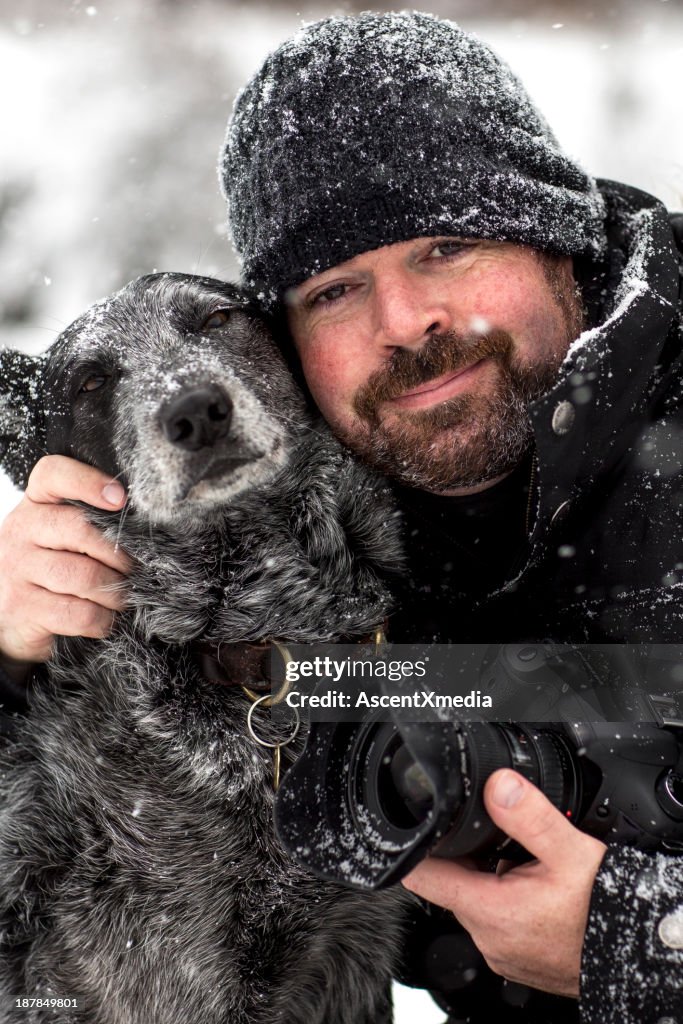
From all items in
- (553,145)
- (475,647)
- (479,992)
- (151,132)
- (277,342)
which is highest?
(151,132)

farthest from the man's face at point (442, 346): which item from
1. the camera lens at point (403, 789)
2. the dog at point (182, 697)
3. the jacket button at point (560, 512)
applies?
the camera lens at point (403, 789)

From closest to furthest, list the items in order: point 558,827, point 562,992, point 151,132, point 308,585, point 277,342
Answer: point 558,827, point 562,992, point 308,585, point 277,342, point 151,132

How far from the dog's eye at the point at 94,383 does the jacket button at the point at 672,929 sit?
2.12 m

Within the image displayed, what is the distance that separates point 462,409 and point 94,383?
1175mm

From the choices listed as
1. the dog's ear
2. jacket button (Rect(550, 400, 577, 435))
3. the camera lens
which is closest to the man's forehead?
jacket button (Rect(550, 400, 577, 435))

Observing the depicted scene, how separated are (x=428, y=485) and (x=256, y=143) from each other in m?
1.16

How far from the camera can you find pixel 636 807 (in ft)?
5.79

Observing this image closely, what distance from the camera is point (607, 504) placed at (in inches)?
92.4

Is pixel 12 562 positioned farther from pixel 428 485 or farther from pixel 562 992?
pixel 562 992

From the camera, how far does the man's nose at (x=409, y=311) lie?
7.83ft

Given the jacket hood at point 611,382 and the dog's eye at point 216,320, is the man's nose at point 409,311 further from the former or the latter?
the dog's eye at point 216,320

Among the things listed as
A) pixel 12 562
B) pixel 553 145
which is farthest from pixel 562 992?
pixel 553 145

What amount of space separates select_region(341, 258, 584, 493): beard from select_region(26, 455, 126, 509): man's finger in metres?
0.79

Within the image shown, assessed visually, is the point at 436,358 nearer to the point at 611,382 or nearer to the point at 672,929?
the point at 611,382
